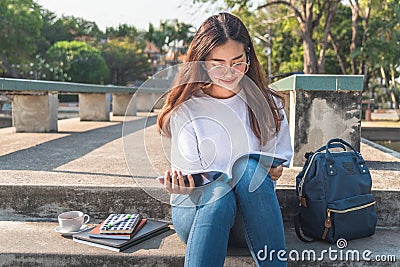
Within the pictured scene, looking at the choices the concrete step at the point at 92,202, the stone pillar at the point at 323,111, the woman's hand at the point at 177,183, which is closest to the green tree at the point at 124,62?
the stone pillar at the point at 323,111

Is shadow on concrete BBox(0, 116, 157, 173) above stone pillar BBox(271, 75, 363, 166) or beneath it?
beneath

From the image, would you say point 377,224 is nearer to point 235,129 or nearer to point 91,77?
point 235,129

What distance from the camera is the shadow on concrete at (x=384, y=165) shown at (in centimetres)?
327

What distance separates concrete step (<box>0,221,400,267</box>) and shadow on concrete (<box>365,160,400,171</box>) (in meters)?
0.99

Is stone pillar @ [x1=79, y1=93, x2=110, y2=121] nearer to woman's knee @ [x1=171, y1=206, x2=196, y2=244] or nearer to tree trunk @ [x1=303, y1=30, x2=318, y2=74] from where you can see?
woman's knee @ [x1=171, y1=206, x2=196, y2=244]

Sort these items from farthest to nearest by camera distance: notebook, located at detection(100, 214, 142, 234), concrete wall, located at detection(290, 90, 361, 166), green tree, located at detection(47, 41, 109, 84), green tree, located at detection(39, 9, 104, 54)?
1. green tree, located at detection(39, 9, 104, 54)
2. green tree, located at detection(47, 41, 109, 84)
3. concrete wall, located at detection(290, 90, 361, 166)
4. notebook, located at detection(100, 214, 142, 234)

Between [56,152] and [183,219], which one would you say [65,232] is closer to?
[183,219]

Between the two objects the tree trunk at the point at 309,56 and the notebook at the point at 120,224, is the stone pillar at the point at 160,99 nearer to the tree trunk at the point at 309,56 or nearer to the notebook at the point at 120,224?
the notebook at the point at 120,224

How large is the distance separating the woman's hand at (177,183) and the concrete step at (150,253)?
16.7 inches

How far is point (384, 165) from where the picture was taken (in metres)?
3.40

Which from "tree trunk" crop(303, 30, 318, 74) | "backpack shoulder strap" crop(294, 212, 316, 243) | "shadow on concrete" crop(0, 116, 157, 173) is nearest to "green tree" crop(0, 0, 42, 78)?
"tree trunk" crop(303, 30, 318, 74)

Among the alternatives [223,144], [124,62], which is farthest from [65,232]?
[124,62]

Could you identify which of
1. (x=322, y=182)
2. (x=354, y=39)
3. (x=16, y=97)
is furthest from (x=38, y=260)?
(x=354, y=39)

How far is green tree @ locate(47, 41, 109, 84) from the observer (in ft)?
117
